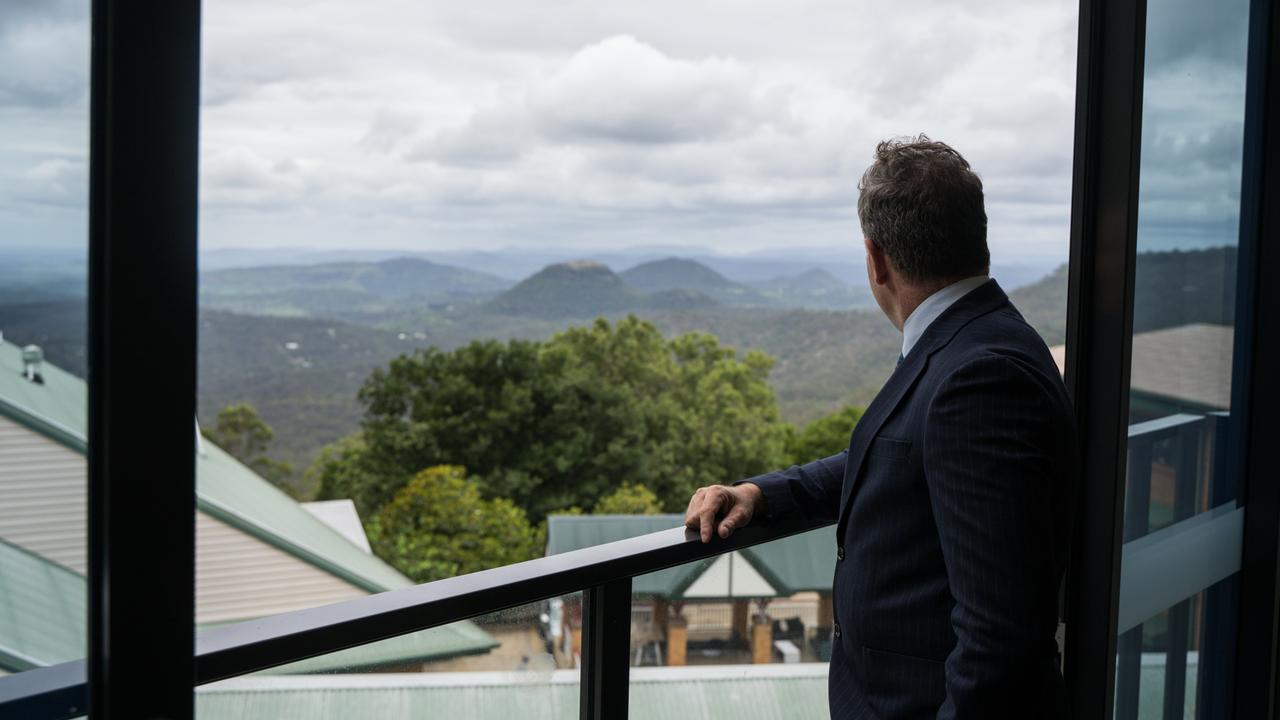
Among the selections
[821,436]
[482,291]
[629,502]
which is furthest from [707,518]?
[482,291]

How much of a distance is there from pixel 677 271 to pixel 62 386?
32.2 metres

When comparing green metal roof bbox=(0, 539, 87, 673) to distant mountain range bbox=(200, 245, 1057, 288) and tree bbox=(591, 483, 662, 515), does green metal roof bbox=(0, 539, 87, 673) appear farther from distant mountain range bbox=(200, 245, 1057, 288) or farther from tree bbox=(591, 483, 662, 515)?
distant mountain range bbox=(200, 245, 1057, 288)

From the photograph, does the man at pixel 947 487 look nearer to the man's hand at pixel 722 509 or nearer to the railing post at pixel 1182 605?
the man's hand at pixel 722 509

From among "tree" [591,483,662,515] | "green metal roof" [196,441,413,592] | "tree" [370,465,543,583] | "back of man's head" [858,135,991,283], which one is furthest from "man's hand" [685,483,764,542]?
"tree" [591,483,662,515]

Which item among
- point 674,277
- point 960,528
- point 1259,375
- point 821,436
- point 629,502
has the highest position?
point 674,277

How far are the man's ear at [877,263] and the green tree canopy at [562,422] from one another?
23.8 metres

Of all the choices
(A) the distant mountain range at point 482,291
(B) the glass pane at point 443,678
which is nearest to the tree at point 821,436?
(A) the distant mountain range at point 482,291

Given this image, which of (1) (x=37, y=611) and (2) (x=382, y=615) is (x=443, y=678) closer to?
(2) (x=382, y=615)

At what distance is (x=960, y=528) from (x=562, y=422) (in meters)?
24.7

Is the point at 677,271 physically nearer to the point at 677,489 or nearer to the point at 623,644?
the point at 677,489

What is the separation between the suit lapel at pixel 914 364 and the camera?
1337 millimetres

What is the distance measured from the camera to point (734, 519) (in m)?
1.64

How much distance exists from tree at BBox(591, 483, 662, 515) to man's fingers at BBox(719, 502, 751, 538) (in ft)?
79.5

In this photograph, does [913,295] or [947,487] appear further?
[913,295]
